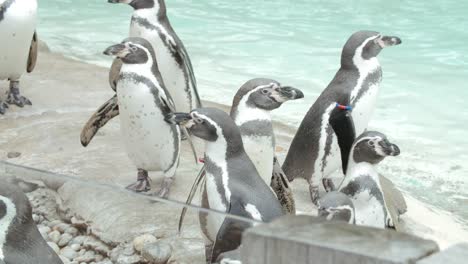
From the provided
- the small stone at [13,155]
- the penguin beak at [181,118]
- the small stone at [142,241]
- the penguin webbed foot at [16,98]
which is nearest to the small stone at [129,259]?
the small stone at [142,241]

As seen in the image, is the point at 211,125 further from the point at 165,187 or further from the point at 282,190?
the point at 165,187

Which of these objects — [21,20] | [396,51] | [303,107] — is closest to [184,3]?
[396,51]

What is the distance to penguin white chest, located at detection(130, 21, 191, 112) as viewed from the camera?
5145 mm

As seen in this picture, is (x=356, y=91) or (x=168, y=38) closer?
(x=356, y=91)

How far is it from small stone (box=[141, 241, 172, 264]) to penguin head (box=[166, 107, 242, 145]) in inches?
39.8

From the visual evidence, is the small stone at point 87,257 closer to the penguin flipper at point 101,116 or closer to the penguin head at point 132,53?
the penguin head at point 132,53

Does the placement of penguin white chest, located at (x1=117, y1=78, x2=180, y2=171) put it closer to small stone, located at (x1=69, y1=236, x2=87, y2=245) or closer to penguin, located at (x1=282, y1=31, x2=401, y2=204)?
penguin, located at (x1=282, y1=31, x2=401, y2=204)

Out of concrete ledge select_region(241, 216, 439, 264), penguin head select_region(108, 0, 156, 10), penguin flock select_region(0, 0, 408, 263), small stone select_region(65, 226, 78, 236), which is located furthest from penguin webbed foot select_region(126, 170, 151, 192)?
concrete ledge select_region(241, 216, 439, 264)

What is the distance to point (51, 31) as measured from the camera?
10406mm

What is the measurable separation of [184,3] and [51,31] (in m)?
2.90

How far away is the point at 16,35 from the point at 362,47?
225 cm

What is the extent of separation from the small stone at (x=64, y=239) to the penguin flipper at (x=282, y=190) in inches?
48.6

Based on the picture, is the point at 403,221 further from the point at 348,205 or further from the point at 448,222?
the point at 348,205

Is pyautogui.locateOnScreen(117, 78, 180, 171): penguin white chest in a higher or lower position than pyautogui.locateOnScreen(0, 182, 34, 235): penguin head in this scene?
lower
